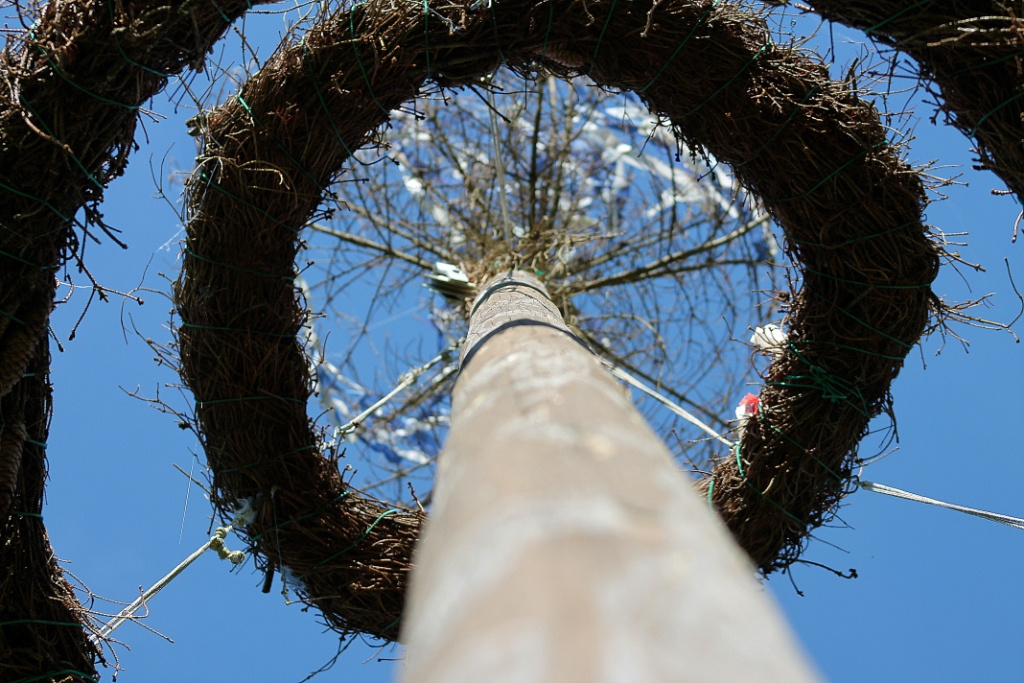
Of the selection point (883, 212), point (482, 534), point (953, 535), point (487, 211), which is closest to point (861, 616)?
point (953, 535)

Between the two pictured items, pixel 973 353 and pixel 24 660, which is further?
pixel 973 353

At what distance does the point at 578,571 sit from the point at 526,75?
2143 mm

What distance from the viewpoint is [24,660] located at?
92.1 inches

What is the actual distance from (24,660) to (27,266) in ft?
3.32

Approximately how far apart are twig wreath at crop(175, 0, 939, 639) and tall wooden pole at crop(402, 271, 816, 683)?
5.36 ft

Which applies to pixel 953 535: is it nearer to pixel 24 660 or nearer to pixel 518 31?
pixel 518 31

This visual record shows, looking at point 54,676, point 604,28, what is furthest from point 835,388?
point 54,676

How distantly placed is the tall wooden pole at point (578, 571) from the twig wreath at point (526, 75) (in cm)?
163

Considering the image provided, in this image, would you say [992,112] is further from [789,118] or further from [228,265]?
[228,265]

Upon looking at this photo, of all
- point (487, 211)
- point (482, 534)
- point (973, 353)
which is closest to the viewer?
point (482, 534)

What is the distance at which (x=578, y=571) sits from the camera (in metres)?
0.73

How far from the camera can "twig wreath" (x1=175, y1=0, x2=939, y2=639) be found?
2512 mm

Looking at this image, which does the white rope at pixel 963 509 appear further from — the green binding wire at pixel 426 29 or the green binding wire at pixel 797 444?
the green binding wire at pixel 426 29

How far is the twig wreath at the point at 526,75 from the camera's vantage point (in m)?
2.51
